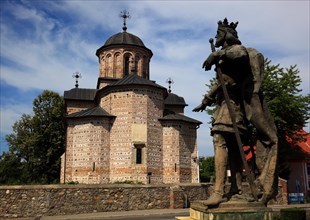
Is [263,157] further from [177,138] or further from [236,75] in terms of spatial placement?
[177,138]

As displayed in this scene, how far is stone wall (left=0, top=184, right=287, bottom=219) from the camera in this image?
45.6 feet

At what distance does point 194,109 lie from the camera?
455 cm

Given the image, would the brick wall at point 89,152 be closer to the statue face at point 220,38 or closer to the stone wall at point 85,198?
the stone wall at point 85,198

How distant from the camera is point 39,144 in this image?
36500 millimetres

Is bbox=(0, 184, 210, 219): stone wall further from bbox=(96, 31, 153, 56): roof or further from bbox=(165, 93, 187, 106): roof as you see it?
bbox=(96, 31, 153, 56): roof

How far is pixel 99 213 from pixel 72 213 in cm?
125

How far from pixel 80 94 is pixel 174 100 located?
32.5ft

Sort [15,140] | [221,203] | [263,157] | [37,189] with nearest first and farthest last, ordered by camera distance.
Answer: [221,203], [263,157], [37,189], [15,140]

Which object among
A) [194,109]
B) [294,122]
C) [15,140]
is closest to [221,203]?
[194,109]

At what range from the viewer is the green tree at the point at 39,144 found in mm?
35594

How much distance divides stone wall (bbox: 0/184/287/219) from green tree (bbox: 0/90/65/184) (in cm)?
2064

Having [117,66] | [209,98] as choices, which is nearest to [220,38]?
[209,98]

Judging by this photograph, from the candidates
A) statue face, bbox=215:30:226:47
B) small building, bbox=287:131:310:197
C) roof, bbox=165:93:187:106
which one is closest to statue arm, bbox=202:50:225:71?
statue face, bbox=215:30:226:47

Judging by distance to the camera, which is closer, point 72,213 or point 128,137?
point 72,213
